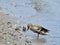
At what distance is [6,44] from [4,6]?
4.93 m

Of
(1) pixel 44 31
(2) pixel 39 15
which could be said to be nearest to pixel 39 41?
(1) pixel 44 31

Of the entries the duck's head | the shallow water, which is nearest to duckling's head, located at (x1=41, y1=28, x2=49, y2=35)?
the duck's head

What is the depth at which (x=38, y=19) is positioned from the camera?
1027 cm

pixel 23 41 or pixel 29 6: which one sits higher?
pixel 29 6

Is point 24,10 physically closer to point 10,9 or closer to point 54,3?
point 10,9

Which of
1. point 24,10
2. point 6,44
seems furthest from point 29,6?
point 6,44

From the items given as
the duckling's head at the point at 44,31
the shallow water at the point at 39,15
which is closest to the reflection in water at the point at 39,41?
the shallow water at the point at 39,15

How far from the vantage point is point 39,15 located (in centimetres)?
1098

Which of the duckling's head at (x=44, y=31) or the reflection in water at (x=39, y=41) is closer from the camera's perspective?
the reflection in water at (x=39, y=41)

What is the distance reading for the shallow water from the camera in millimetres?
8345

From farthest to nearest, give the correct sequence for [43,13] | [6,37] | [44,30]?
[43,13] → [44,30] → [6,37]

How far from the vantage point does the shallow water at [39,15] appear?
835 cm

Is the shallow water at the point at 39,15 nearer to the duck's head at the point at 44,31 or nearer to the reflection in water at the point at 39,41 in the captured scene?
the reflection in water at the point at 39,41

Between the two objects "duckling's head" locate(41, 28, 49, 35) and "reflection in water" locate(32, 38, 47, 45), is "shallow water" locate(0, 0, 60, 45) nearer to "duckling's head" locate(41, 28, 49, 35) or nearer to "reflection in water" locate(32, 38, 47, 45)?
"reflection in water" locate(32, 38, 47, 45)
